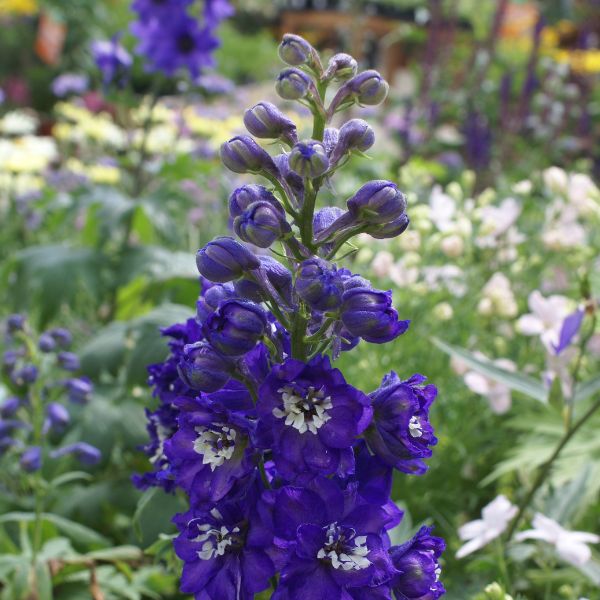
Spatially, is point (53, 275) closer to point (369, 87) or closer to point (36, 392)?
point (36, 392)

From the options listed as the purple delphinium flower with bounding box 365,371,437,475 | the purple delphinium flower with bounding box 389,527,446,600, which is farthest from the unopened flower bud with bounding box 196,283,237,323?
the purple delphinium flower with bounding box 389,527,446,600

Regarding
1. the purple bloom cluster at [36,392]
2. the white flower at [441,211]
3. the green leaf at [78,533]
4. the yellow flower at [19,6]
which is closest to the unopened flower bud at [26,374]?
the purple bloom cluster at [36,392]

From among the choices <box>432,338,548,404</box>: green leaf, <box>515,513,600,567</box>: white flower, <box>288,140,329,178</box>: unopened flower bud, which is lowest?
<box>515,513,600,567</box>: white flower

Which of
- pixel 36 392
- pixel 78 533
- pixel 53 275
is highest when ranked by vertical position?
pixel 36 392

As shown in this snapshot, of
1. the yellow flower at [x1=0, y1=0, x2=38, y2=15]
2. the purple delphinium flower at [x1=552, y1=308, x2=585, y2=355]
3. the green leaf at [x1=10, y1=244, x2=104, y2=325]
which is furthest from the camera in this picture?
the yellow flower at [x1=0, y1=0, x2=38, y2=15]

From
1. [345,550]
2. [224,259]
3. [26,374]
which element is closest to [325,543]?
[345,550]

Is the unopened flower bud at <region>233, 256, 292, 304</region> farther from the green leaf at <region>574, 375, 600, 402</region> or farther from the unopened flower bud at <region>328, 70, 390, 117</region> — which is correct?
the green leaf at <region>574, 375, 600, 402</region>

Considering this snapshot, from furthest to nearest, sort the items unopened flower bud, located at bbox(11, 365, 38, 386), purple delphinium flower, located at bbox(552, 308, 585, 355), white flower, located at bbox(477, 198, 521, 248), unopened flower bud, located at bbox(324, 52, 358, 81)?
1. white flower, located at bbox(477, 198, 521, 248)
2. unopened flower bud, located at bbox(11, 365, 38, 386)
3. purple delphinium flower, located at bbox(552, 308, 585, 355)
4. unopened flower bud, located at bbox(324, 52, 358, 81)
